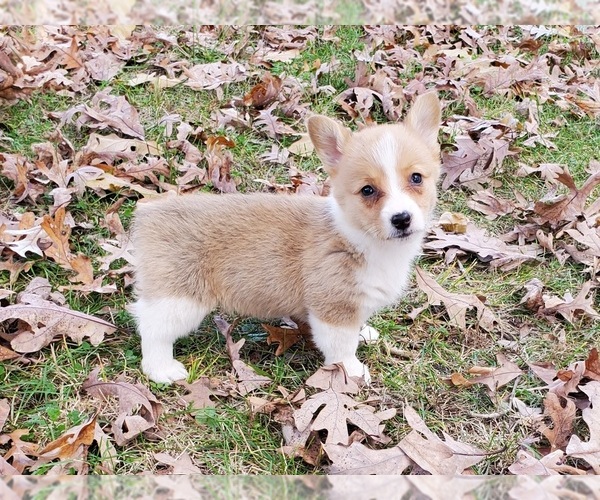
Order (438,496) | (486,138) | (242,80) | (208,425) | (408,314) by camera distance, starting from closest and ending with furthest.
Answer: (438,496) < (208,425) < (408,314) < (486,138) < (242,80)

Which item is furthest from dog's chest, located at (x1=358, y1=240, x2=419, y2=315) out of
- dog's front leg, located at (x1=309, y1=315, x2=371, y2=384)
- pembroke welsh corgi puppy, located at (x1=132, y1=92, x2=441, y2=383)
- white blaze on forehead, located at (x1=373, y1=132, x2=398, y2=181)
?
white blaze on forehead, located at (x1=373, y1=132, x2=398, y2=181)

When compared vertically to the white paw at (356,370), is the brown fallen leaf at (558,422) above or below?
above

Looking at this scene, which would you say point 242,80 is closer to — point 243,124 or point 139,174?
point 243,124

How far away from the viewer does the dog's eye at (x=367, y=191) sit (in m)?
2.73

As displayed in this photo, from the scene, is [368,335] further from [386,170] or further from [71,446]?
[71,446]

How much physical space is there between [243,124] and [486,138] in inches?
75.5

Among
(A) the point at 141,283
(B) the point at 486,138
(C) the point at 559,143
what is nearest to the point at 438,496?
(A) the point at 141,283

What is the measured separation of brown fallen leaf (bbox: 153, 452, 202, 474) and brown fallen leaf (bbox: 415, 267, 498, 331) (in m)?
1.59

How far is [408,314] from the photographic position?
333 cm

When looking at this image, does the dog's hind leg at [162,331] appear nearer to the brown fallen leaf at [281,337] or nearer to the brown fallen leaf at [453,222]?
the brown fallen leaf at [281,337]

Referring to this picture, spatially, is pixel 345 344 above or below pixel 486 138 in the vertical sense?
below

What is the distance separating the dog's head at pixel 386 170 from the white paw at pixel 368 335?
2.22 ft

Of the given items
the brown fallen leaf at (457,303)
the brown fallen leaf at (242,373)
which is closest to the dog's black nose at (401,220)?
the brown fallen leaf at (457,303)

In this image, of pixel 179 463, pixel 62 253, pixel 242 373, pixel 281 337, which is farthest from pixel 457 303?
pixel 62 253
